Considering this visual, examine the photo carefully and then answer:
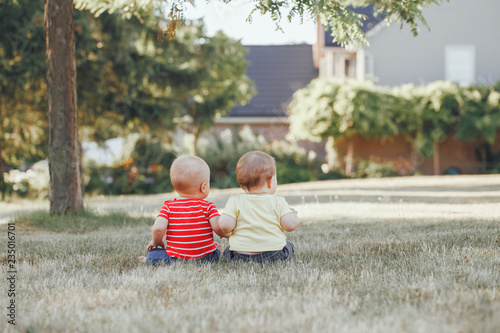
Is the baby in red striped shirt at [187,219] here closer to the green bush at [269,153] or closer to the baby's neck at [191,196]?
the baby's neck at [191,196]

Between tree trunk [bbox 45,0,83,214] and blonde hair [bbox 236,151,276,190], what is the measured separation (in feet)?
13.7

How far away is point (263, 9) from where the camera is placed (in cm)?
520

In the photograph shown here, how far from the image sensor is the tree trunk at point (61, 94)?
7.18 m

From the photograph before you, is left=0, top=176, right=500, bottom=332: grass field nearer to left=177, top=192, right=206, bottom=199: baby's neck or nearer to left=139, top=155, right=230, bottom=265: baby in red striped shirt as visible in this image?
left=139, top=155, right=230, bottom=265: baby in red striped shirt

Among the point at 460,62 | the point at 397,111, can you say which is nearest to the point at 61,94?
the point at 397,111

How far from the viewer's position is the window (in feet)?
67.6

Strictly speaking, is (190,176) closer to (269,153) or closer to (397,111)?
(269,153)

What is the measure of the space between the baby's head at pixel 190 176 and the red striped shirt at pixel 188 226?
0.08m

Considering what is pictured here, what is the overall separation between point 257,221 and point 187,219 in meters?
0.55

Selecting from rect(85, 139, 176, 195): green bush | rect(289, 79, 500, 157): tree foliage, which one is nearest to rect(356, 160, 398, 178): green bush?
rect(289, 79, 500, 157): tree foliage

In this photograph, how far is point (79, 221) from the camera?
23.1ft

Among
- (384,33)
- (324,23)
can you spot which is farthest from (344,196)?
(384,33)

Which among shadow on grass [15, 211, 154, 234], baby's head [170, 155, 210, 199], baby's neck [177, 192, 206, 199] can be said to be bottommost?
shadow on grass [15, 211, 154, 234]

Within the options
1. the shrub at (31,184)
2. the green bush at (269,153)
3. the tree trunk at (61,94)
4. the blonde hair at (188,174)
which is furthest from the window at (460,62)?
the blonde hair at (188,174)
